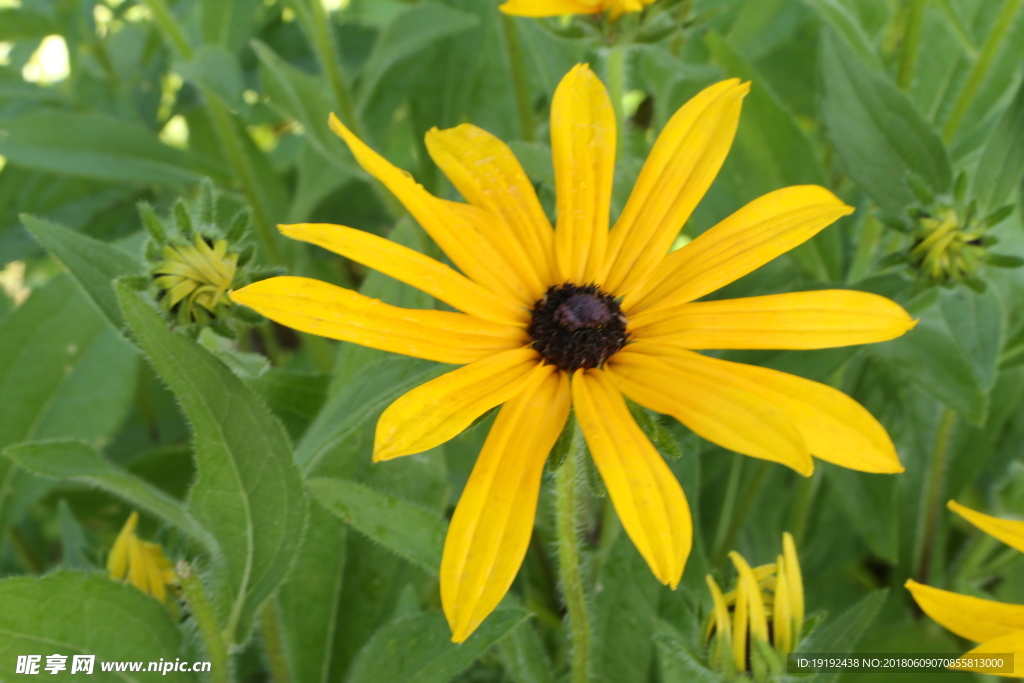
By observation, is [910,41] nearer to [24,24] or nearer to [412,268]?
[412,268]

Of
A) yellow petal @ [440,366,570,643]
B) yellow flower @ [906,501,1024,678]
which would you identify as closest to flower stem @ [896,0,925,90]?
yellow flower @ [906,501,1024,678]

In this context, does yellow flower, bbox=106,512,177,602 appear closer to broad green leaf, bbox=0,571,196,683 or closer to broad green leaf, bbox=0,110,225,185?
broad green leaf, bbox=0,571,196,683

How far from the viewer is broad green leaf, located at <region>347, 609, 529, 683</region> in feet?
2.48

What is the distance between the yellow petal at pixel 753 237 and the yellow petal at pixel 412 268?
0.45ft

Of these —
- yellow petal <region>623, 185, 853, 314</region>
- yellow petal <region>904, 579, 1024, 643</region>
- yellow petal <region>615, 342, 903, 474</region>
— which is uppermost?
yellow petal <region>623, 185, 853, 314</region>

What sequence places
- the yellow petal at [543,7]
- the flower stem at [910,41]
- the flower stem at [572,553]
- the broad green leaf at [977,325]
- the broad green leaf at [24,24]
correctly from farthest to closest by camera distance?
the broad green leaf at [24,24] < the flower stem at [910,41] < the broad green leaf at [977,325] < the yellow petal at [543,7] < the flower stem at [572,553]

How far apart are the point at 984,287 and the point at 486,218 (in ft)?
1.60

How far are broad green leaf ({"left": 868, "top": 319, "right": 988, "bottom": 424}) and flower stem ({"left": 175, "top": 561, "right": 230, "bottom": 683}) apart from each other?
72 cm

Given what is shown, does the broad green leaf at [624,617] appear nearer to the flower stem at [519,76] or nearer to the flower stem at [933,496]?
the flower stem at [933,496]

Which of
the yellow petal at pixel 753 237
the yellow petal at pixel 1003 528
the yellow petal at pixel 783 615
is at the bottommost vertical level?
the yellow petal at pixel 783 615

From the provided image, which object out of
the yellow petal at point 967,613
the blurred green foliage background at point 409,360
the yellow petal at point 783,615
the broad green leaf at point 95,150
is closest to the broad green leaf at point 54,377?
the blurred green foliage background at point 409,360

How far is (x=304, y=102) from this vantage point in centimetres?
126

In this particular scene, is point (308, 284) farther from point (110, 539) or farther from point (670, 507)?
point (110, 539)

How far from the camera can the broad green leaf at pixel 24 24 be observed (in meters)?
1.50
